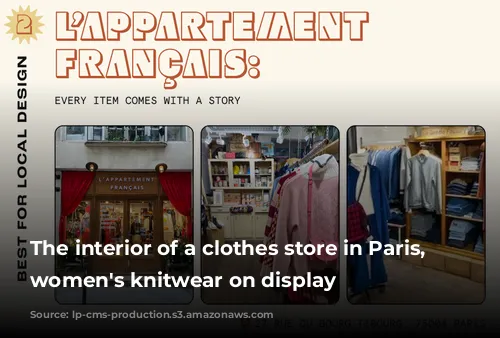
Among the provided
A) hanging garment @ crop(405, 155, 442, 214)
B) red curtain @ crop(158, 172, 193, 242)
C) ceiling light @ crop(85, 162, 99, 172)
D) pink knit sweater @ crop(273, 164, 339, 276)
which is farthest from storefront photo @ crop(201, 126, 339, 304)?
ceiling light @ crop(85, 162, 99, 172)

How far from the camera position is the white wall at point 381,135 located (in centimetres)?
319

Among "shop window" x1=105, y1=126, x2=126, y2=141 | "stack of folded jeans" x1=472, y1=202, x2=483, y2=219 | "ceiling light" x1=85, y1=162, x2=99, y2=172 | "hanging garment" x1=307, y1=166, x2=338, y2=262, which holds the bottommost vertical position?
"hanging garment" x1=307, y1=166, x2=338, y2=262

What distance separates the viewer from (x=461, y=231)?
10.5 ft

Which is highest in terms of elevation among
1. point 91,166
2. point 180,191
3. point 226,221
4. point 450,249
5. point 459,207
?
point 91,166

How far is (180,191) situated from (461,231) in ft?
6.58

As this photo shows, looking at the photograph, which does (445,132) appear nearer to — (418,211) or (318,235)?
(418,211)

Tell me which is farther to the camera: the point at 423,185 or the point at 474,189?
the point at 423,185

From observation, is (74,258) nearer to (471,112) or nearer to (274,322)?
(274,322)

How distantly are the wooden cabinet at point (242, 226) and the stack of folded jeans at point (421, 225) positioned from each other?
116 cm

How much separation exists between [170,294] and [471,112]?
2485 mm

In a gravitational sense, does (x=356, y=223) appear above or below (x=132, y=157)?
below

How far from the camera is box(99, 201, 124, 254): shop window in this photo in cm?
323

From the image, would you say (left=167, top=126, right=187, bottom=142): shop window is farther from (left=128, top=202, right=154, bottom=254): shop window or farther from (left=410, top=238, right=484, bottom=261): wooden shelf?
(left=410, top=238, right=484, bottom=261): wooden shelf

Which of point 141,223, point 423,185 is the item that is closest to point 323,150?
point 423,185
